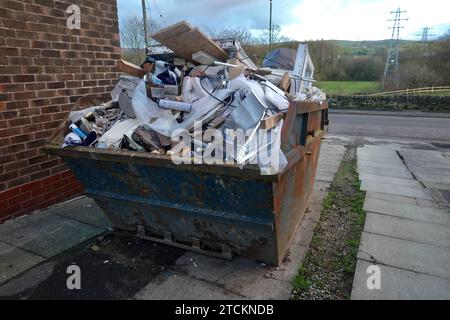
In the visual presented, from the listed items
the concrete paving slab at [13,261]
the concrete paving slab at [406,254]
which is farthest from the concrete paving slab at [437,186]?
the concrete paving slab at [13,261]

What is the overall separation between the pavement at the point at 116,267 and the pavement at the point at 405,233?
657 millimetres

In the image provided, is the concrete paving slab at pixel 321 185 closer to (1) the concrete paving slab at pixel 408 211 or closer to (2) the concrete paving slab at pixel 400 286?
(1) the concrete paving slab at pixel 408 211

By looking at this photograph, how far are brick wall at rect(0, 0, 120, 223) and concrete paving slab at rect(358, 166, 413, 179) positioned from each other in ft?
16.5

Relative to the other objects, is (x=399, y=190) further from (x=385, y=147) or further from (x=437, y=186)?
(x=385, y=147)

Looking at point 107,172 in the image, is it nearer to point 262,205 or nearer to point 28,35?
point 262,205

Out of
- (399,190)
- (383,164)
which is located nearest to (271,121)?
(399,190)

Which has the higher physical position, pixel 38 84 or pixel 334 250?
pixel 38 84

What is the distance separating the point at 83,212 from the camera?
416 centimetres

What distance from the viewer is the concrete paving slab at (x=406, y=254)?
3086 millimetres

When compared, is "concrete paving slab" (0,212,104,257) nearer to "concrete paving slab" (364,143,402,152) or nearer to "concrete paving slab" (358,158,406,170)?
"concrete paving slab" (358,158,406,170)

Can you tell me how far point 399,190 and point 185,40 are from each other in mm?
4139

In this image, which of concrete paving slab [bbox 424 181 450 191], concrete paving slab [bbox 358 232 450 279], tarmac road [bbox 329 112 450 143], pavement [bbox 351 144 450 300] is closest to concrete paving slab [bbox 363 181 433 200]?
pavement [bbox 351 144 450 300]

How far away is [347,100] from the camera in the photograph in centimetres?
2262
